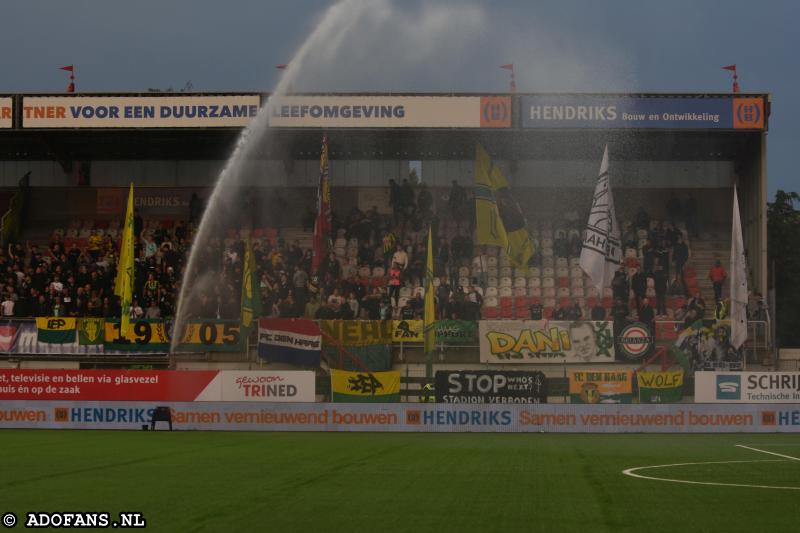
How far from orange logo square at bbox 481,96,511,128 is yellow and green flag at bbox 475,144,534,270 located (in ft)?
12.9

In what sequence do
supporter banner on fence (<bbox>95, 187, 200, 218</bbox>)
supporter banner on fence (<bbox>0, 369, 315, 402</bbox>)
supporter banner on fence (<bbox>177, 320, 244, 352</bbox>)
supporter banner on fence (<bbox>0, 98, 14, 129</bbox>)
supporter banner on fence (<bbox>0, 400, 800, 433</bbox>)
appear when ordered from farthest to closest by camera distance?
1. supporter banner on fence (<bbox>95, 187, 200, 218</bbox>)
2. supporter banner on fence (<bbox>0, 98, 14, 129</bbox>)
3. supporter banner on fence (<bbox>177, 320, 244, 352</bbox>)
4. supporter banner on fence (<bbox>0, 369, 315, 402</bbox>)
5. supporter banner on fence (<bbox>0, 400, 800, 433</bbox>)

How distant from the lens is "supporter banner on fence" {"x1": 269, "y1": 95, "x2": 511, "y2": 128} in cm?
5231

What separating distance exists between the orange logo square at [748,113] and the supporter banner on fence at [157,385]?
2444 centimetres

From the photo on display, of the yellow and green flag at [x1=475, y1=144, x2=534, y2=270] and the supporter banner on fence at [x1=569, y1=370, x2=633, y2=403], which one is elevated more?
the yellow and green flag at [x1=475, y1=144, x2=534, y2=270]

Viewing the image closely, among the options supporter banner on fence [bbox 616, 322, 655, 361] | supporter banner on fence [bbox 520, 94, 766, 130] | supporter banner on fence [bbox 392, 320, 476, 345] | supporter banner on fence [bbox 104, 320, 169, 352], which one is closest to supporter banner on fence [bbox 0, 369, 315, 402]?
supporter banner on fence [bbox 104, 320, 169, 352]

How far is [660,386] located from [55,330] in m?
25.0

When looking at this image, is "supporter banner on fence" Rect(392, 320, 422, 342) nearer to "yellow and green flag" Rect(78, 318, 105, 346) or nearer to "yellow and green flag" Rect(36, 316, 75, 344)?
"yellow and green flag" Rect(78, 318, 105, 346)

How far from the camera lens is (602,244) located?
43.3m

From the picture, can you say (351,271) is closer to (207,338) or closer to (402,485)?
(207,338)

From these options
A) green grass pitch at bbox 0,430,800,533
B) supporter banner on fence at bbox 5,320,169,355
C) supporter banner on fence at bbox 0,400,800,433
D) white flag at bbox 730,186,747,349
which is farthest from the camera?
supporter banner on fence at bbox 5,320,169,355

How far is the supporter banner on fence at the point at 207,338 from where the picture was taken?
4619 centimetres

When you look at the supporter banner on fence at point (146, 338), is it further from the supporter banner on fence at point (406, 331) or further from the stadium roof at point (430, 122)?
the stadium roof at point (430, 122)

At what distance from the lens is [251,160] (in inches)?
2413

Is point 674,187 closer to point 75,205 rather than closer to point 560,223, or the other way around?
point 560,223
